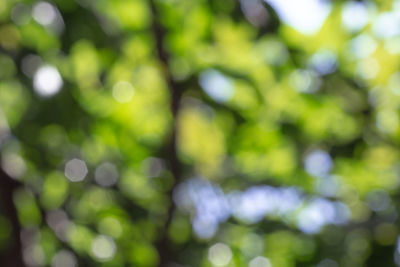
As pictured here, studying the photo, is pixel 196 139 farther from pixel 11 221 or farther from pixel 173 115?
pixel 11 221

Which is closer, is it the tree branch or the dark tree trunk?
the tree branch

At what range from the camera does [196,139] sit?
6.52 feet

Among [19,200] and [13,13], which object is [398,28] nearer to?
[13,13]

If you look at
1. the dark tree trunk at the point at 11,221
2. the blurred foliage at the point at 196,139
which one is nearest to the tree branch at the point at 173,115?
the blurred foliage at the point at 196,139

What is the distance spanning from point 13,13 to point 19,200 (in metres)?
0.58

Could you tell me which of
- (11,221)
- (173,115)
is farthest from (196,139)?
(11,221)

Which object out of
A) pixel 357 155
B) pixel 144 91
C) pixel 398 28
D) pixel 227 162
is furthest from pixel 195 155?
pixel 398 28

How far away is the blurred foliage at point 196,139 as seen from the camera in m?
1.60

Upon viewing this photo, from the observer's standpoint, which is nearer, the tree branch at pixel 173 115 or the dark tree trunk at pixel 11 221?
the tree branch at pixel 173 115

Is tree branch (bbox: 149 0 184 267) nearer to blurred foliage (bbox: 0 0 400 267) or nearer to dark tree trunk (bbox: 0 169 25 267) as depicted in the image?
blurred foliage (bbox: 0 0 400 267)

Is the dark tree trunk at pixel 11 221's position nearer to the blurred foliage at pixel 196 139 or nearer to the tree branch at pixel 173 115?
the blurred foliage at pixel 196 139

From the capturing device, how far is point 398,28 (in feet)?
6.25

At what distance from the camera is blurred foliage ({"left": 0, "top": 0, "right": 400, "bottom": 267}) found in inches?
62.8

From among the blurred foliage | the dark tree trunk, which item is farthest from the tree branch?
the dark tree trunk
